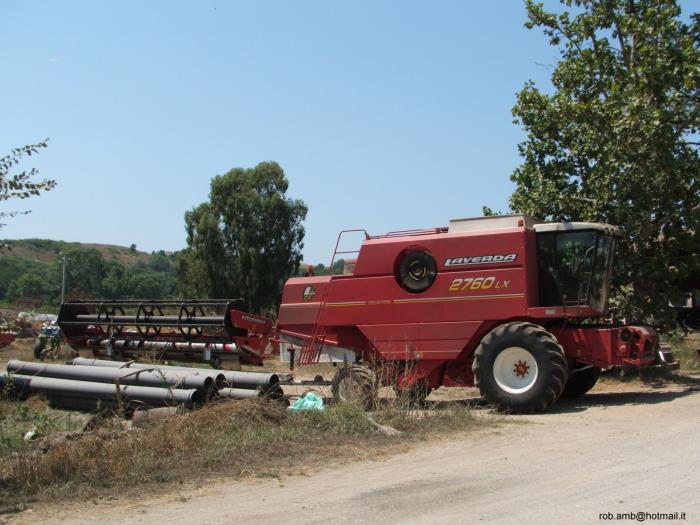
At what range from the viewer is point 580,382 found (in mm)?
13984

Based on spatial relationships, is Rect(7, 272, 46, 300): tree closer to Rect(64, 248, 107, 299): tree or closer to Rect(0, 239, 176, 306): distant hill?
Rect(0, 239, 176, 306): distant hill

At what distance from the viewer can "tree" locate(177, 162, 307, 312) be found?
169ft

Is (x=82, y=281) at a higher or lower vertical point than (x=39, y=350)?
higher

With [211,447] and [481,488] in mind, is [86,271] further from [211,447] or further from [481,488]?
[481,488]

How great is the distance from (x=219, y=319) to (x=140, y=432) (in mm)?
8508

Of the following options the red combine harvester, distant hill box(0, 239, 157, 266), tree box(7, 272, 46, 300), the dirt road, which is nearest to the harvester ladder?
the red combine harvester

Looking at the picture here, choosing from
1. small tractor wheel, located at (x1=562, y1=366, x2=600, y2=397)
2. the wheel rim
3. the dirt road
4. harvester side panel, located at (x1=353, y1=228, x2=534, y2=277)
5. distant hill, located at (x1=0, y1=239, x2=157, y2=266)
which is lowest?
the dirt road

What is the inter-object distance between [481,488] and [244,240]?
4568cm

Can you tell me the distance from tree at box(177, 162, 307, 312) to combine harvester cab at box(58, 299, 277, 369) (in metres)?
31.3

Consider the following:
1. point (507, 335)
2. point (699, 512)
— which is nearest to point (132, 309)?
point (507, 335)

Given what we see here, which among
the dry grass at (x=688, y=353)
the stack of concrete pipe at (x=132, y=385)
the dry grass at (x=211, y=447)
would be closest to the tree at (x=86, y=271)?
the dry grass at (x=688, y=353)

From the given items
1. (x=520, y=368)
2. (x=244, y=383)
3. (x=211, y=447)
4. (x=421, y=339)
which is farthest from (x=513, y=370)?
(x=211, y=447)

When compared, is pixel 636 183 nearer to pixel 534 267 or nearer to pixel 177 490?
pixel 534 267

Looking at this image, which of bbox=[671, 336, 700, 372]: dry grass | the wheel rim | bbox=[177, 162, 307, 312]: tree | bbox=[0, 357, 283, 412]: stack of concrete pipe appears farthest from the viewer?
bbox=[177, 162, 307, 312]: tree
